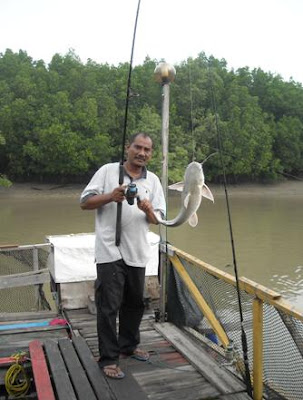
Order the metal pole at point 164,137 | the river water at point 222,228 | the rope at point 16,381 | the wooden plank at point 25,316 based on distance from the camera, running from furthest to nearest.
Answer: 1. the river water at point 222,228
2. the wooden plank at point 25,316
3. the metal pole at point 164,137
4. the rope at point 16,381

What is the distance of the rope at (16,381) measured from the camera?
3.08 m

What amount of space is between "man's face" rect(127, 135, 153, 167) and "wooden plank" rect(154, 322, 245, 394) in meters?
1.58

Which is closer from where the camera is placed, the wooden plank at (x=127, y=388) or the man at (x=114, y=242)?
the wooden plank at (x=127, y=388)

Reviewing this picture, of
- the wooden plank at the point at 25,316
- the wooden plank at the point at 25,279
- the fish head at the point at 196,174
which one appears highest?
the fish head at the point at 196,174

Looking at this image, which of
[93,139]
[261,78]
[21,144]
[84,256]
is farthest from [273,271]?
[261,78]

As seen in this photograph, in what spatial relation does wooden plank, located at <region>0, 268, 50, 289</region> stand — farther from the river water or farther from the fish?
the river water

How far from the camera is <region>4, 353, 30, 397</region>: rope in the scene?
3080 mm

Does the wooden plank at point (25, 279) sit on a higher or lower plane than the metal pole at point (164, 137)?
lower

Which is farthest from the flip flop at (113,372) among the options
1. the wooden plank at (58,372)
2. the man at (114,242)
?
the wooden plank at (58,372)

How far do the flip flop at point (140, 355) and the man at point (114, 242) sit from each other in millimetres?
361

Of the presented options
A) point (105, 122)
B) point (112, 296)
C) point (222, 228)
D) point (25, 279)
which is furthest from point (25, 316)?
point (105, 122)

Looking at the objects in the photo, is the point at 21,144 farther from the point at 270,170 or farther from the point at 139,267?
the point at 139,267

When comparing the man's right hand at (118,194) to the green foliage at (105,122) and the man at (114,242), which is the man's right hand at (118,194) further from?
the green foliage at (105,122)

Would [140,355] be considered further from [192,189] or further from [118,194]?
[192,189]
